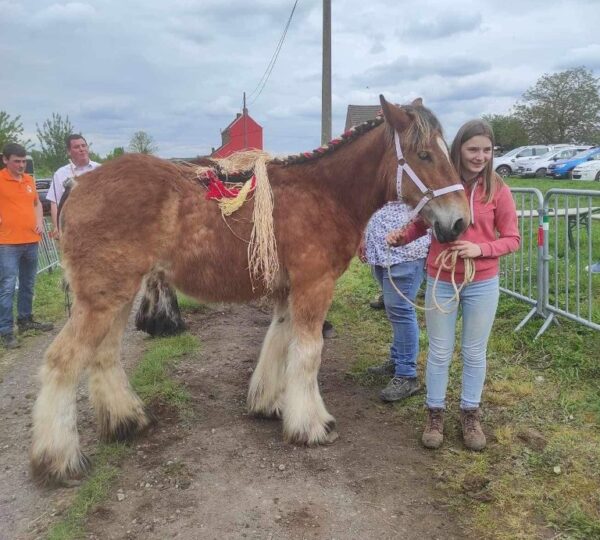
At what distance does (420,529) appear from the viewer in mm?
2521

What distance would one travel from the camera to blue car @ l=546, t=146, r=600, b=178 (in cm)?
2631

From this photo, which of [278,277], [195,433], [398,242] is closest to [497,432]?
[398,242]

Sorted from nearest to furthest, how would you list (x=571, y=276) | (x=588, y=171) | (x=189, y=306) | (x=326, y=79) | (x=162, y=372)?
(x=162, y=372), (x=571, y=276), (x=189, y=306), (x=326, y=79), (x=588, y=171)

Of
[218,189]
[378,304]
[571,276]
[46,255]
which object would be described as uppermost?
[218,189]

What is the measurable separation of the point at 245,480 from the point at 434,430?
128 centimetres

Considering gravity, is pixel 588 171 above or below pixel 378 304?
above

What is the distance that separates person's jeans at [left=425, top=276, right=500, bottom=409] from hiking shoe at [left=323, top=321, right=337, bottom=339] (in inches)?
87.5

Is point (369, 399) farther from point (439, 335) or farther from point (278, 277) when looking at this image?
point (278, 277)

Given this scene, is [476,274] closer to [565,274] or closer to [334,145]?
[334,145]

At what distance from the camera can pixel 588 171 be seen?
81.3ft

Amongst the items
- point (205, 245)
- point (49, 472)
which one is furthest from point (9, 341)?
point (205, 245)

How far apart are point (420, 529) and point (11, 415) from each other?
318 centimetres

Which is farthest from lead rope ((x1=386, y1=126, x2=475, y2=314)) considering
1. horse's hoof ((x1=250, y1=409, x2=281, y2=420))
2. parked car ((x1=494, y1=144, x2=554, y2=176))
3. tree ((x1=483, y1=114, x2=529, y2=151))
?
tree ((x1=483, y1=114, x2=529, y2=151))

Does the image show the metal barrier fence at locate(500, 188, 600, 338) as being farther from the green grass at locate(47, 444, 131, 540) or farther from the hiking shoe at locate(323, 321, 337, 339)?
the green grass at locate(47, 444, 131, 540)
